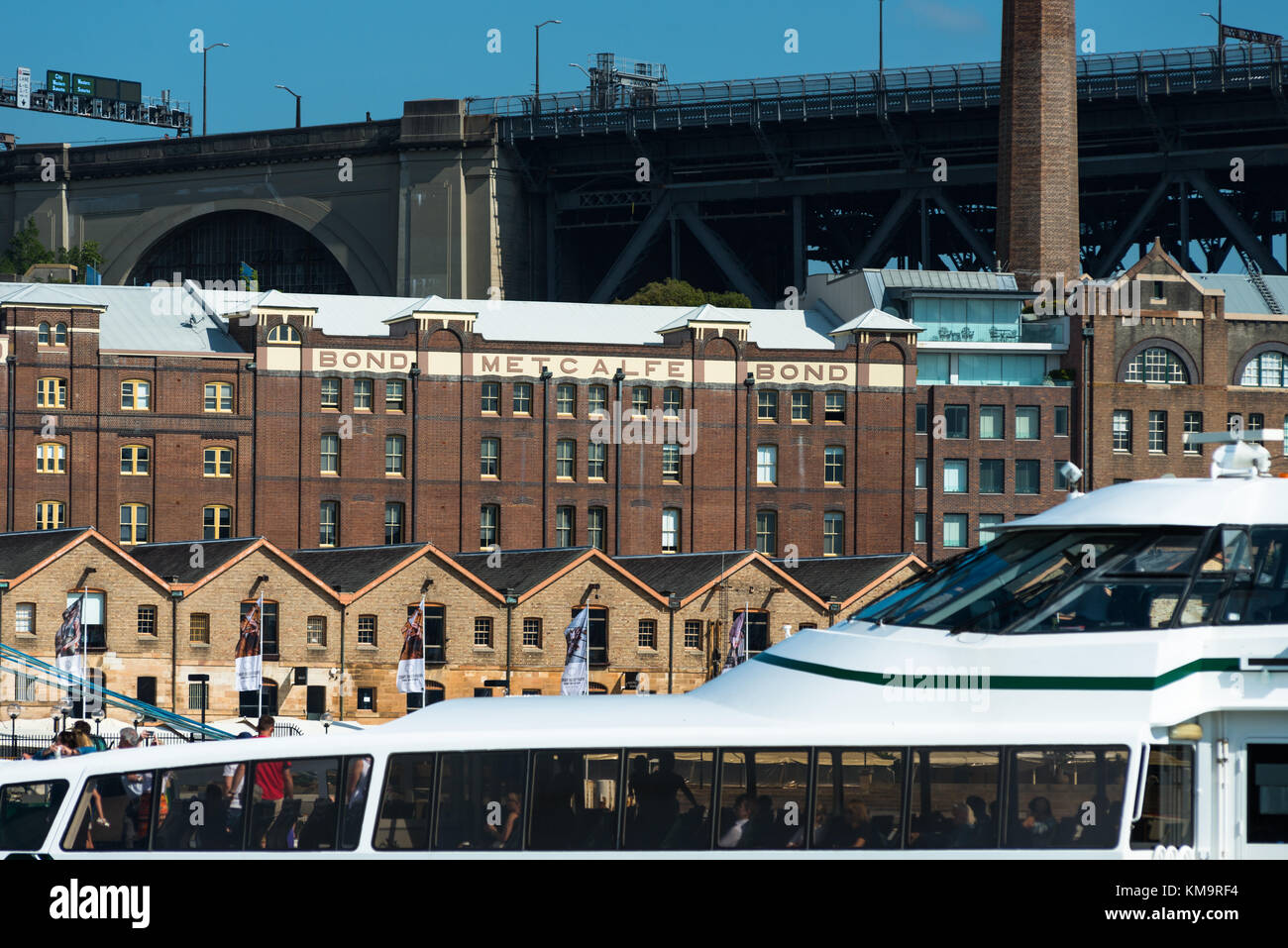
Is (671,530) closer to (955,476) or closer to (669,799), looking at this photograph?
(955,476)

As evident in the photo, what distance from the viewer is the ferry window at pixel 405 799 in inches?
591

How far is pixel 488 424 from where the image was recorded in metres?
98.0

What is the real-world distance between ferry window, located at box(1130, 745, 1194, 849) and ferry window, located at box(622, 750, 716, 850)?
355 centimetres

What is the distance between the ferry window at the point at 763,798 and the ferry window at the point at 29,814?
5575 millimetres

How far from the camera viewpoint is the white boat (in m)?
14.9

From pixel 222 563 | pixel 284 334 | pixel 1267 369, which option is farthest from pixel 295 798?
pixel 1267 369

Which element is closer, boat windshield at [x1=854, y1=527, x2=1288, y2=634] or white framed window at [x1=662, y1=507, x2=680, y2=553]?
boat windshield at [x1=854, y1=527, x2=1288, y2=634]

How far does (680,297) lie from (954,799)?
10492 cm

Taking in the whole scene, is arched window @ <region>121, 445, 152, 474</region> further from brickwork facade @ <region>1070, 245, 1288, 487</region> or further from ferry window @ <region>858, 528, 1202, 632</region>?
ferry window @ <region>858, 528, 1202, 632</region>

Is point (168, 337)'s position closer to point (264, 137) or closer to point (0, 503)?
point (0, 503)

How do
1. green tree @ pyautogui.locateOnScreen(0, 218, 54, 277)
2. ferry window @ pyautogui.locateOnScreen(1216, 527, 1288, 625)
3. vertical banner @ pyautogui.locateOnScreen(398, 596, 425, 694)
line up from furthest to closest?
green tree @ pyautogui.locateOnScreen(0, 218, 54, 277) → vertical banner @ pyautogui.locateOnScreen(398, 596, 425, 694) → ferry window @ pyautogui.locateOnScreen(1216, 527, 1288, 625)

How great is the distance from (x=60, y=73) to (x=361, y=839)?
14560cm

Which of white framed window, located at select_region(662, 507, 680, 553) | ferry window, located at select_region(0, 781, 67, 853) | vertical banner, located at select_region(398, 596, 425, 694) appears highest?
white framed window, located at select_region(662, 507, 680, 553)

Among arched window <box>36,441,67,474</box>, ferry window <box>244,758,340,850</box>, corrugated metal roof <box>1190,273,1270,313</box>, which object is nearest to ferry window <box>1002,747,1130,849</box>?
ferry window <box>244,758,340,850</box>
